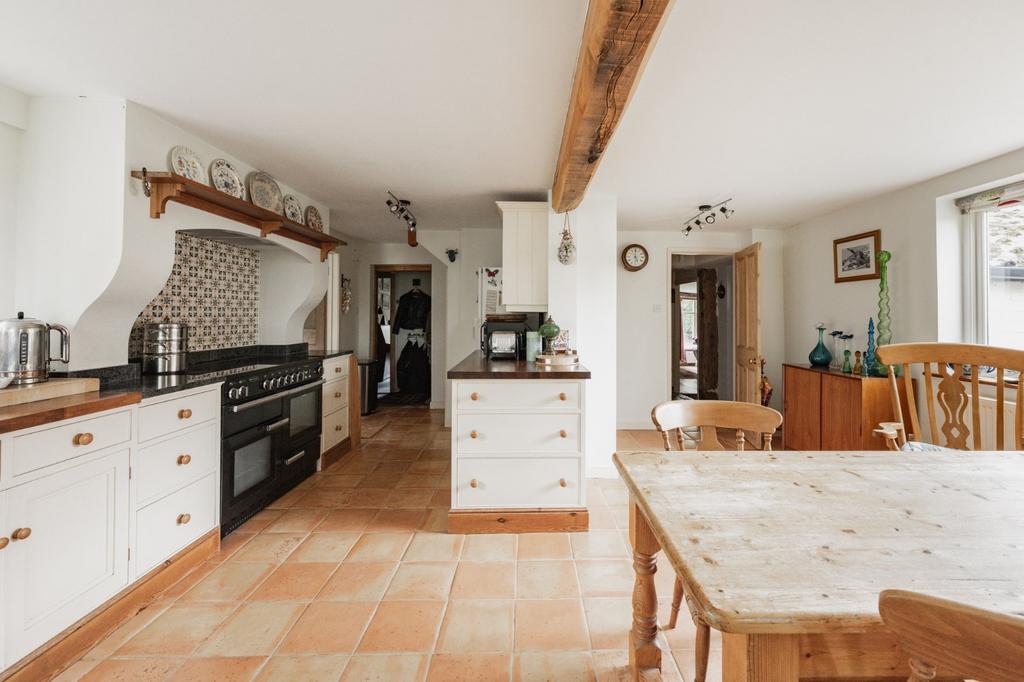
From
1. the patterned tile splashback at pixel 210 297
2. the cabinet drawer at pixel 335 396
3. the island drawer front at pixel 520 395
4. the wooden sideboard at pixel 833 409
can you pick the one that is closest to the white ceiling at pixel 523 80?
the patterned tile splashback at pixel 210 297

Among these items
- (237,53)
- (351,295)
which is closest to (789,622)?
(237,53)

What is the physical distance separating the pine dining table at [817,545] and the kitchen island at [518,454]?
48.4 inches

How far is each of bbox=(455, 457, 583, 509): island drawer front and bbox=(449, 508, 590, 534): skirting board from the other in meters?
0.04

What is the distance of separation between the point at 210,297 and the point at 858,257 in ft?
18.2

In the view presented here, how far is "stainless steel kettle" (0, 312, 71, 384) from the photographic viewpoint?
175cm

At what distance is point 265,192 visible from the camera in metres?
3.31

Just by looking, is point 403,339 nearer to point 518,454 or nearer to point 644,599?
point 518,454

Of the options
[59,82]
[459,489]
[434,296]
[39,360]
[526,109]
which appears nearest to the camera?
[39,360]

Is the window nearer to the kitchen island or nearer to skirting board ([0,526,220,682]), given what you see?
the kitchen island

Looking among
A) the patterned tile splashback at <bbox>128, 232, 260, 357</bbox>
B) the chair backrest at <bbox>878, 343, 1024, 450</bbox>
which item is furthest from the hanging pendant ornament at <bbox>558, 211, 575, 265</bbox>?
the patterned tile splashback at <bbox>128, 232, 260, 357</bbox>

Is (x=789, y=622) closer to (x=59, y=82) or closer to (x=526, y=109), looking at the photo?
(x=526, y=109)

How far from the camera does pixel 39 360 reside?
183 centimetres

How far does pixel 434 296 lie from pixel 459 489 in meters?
3.79

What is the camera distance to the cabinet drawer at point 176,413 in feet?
6.40
